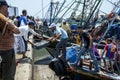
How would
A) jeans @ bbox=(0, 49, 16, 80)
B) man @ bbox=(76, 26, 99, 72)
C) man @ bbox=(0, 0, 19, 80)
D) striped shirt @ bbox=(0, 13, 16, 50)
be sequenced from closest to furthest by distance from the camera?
striped shirt @ bbox=(0, 13, 16, 50), man @ bbox=(0, 0, 19, 80), jeans @ bbox=(0, 49, 16, 80), man @ bbox=(76, 26, 99, 72)

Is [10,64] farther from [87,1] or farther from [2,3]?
[87,1]

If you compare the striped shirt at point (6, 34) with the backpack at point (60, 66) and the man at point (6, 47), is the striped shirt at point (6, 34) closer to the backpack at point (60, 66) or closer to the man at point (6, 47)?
the man at point (6, 47)

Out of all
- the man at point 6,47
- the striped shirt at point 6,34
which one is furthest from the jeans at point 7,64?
the striped shirt at point 6,34

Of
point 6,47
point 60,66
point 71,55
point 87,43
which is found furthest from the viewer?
point 71,55

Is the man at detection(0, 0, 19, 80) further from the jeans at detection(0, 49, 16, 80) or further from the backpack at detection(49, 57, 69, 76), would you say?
the backpack at detection(49, 57, 69, 76)

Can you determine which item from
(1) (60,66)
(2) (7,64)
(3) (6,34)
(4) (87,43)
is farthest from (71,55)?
(3) (6,34)

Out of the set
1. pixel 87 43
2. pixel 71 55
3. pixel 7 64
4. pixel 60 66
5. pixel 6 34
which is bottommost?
pixel 60 66

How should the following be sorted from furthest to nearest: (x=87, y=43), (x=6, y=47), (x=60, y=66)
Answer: (x=60, y=66)
(x=87, y=43)
(x=6, y=47)

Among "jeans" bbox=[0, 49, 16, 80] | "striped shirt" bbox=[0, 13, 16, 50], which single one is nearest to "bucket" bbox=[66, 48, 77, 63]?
"jeans" bbox=[0, 49, 16, 80]

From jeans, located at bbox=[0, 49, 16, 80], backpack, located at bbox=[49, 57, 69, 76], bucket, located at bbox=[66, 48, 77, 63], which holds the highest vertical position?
jeans, located at bbox=[0, 49, 16, 80]

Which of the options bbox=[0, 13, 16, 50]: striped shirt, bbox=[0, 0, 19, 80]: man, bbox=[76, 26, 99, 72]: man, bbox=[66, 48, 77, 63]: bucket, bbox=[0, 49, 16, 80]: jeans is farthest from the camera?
bbox=[66, 48, 77, 63]: bucket

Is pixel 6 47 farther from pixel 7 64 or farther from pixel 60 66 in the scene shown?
pixel 60 66

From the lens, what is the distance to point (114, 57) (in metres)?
10.6

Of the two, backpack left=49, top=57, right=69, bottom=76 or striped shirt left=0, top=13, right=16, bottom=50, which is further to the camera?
backpack left=49, top=57, right=69, bottom=76
